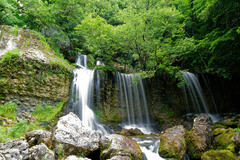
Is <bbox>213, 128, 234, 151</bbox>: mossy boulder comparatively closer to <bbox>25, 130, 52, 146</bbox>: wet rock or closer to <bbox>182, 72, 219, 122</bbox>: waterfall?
<bbox>25, 130, 52, 146</bbox>: wet rock

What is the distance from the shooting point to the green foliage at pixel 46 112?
6.83 m

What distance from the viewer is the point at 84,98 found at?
9.26 m

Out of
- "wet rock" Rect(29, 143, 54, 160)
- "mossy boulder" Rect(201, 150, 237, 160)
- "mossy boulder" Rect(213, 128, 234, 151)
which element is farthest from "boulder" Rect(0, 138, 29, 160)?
"mossy boulder" Rect(213, 128, 234, 151)

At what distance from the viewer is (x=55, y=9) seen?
12641mm

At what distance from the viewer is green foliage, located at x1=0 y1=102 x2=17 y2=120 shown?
5.86 metres

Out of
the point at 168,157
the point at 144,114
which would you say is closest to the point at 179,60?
the point at 144,114

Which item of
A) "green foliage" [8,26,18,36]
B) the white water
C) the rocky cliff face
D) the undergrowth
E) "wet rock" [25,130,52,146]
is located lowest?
the white water

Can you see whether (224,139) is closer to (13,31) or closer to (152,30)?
(152,30)

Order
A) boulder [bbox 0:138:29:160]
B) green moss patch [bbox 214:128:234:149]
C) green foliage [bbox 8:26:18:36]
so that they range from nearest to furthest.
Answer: boulder [bbox 0:138:29:160] → green moss patch [bbox 214:128:234:149] → green foliage [bbox 8:26:18:36]

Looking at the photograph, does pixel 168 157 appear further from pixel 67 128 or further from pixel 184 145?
pixel 67 128

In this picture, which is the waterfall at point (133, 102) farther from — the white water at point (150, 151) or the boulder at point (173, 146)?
the boulder at point (173, 146)

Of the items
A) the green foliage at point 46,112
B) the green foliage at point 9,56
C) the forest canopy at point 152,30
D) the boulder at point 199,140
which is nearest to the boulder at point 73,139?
the green foliage at point 46,112

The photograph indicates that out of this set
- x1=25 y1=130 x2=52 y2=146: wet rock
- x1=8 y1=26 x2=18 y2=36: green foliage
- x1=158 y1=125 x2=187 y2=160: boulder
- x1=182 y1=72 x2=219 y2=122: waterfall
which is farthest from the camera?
x1=182 y1=72 x2=219 y2=122: waterfall

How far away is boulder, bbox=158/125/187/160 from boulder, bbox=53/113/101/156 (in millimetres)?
2419
